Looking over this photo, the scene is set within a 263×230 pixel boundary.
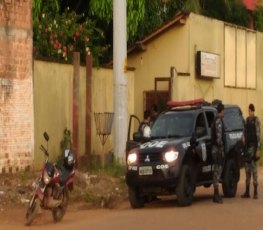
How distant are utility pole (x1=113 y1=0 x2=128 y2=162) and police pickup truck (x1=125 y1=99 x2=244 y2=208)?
3248mm

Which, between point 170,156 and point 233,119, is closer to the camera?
point 170,156

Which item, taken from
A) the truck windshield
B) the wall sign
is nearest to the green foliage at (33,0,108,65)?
the wall sign

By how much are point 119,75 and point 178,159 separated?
5.98 m

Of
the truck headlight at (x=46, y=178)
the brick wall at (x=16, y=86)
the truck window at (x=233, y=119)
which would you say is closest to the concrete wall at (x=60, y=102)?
the brick wall at (x=16, y=86)

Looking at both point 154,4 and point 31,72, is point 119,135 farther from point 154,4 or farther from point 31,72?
point 154,4

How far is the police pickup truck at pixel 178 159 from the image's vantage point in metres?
15.0

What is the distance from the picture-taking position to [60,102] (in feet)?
70.7

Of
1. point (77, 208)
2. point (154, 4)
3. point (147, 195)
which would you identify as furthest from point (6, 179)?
point (154, 4)

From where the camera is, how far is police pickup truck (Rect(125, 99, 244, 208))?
49.2ft

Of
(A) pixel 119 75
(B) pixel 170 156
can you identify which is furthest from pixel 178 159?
(A) pixel 119 75

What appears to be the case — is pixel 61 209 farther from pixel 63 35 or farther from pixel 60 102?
pixel 63 35

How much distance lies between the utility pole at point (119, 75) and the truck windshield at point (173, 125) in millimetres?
3826

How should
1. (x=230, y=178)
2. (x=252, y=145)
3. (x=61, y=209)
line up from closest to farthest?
(x=61, y=209) < (x=252, y=145) < (x=230, y=178)

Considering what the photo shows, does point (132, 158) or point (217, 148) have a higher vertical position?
point (217, 148)
